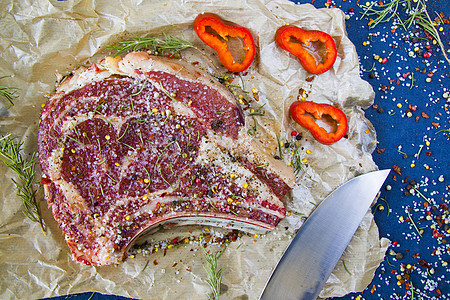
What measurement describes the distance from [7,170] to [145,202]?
5.45ft

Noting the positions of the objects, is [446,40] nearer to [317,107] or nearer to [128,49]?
[317,107]

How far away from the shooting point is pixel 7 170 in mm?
3430

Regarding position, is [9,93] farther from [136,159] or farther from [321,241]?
[321,241]

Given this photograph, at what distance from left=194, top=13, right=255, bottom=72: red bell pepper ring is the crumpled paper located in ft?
0.40

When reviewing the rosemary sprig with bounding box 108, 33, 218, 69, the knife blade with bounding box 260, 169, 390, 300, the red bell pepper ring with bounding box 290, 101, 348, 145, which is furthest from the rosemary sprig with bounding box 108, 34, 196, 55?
the knife blade with bounding box 260, 169, 390, 300

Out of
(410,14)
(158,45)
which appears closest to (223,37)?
(158,45)

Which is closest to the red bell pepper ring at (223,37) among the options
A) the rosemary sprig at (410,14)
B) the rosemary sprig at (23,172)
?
the rosemary sprig at (410,14)

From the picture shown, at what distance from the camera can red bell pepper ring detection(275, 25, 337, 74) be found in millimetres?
3521

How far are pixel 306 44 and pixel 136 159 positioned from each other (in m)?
2.32

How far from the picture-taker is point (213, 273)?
11.1 feet

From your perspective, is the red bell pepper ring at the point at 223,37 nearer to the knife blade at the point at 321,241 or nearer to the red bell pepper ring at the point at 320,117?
the red bell pepper ring at the point at 320,117

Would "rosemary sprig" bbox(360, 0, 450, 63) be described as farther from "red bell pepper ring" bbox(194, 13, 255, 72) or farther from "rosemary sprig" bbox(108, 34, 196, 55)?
"rosemary sprig" bbox(108, 34, 196, 55)

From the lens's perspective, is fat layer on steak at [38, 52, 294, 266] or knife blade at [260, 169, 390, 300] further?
knife blade at [260, 169, 390, 300]

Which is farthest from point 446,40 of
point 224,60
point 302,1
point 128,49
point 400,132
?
point 128,49
